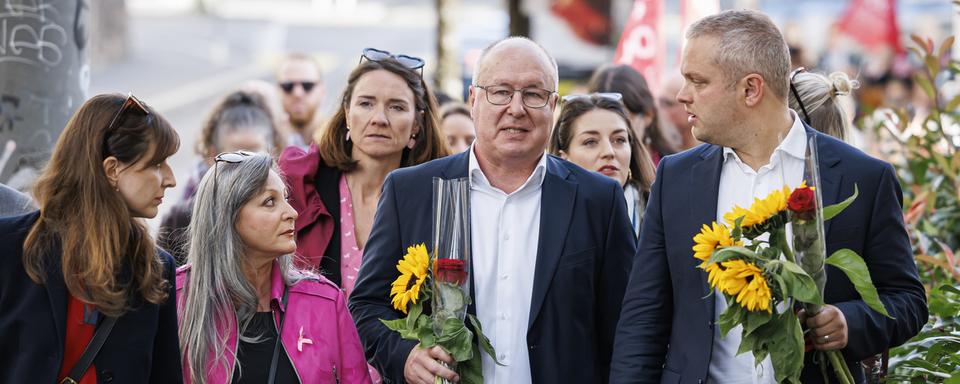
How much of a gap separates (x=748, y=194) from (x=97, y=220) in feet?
6.76

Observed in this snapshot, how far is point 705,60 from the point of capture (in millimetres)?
4453

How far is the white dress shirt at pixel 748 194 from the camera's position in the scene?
174 inches

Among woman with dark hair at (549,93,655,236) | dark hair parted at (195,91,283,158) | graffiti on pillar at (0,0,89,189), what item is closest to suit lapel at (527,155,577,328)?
woman with dark hair at (549,93,655,236)

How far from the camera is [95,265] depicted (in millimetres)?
4203

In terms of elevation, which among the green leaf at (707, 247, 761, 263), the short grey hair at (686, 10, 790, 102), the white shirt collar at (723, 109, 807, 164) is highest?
the short grey hair at (686, 10, 790, 102)

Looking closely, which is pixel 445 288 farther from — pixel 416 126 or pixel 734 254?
pixel 416 126

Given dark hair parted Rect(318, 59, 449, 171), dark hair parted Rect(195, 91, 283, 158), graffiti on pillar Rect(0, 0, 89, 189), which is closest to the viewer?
dark hair parted Rect(318, 59, 449, 171)

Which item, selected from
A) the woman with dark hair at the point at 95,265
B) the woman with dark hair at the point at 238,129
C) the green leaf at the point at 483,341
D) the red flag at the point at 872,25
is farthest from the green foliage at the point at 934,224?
the red flag at the point at 872,25

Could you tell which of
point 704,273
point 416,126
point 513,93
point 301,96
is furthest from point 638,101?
point 301,96

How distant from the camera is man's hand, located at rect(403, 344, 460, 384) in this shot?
4504 millimetres

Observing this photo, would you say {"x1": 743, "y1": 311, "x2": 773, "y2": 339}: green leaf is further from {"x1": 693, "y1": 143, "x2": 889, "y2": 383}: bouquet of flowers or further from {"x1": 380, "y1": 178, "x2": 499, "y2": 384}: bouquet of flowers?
{"x1": 380, "y1": 178, "x2": 499, "y2": 384}: bouquet of flowers

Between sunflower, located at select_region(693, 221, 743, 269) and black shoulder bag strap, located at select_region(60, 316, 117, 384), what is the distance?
1800mm

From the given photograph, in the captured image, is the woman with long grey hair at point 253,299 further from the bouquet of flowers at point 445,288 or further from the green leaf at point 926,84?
the green leaf at point 926,84

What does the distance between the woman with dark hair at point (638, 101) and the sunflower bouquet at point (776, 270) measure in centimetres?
383
